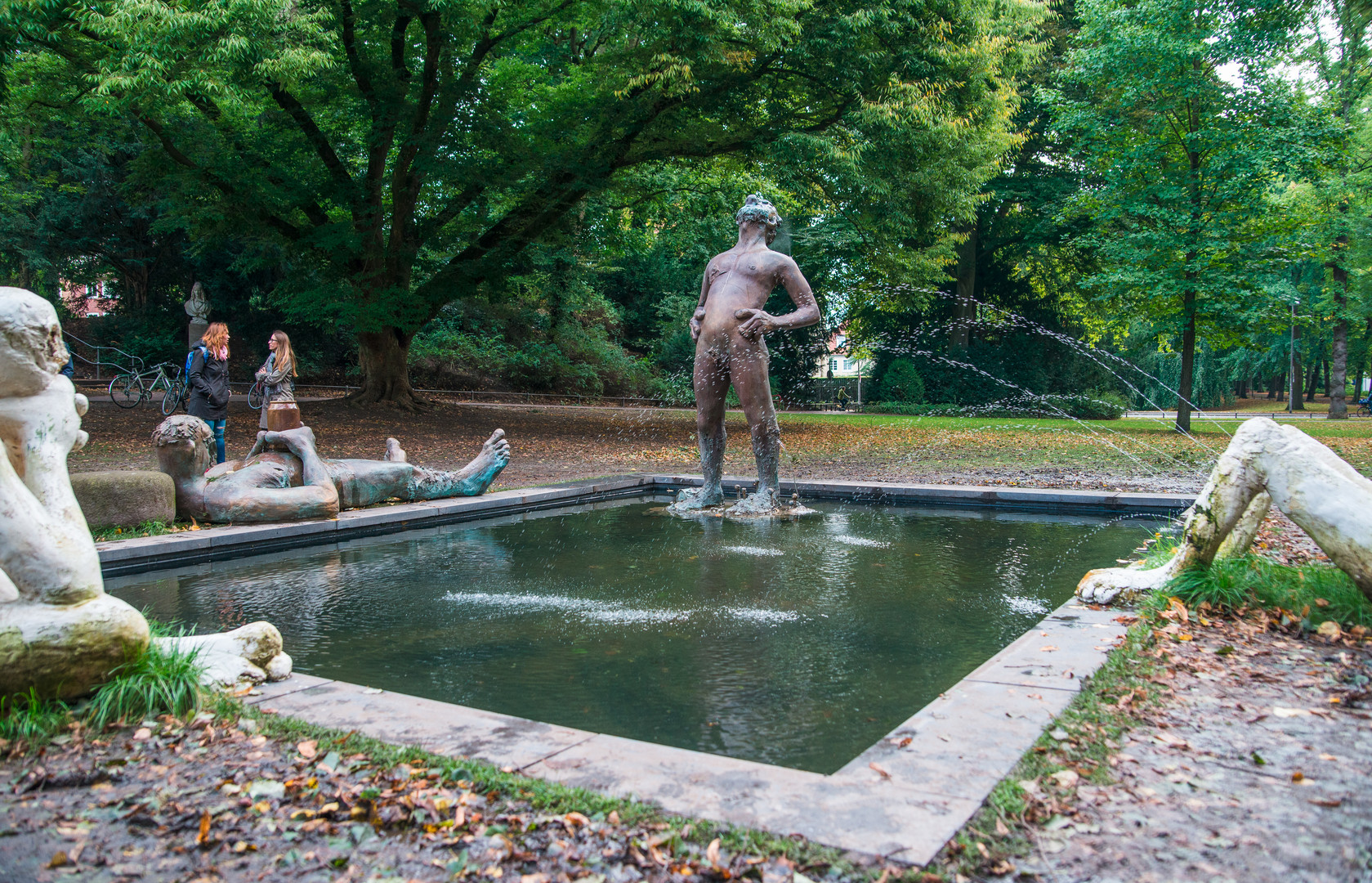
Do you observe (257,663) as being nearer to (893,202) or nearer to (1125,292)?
(893,202)

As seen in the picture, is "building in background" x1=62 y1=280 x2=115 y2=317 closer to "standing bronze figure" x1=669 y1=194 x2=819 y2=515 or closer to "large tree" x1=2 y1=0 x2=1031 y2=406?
"large tree" x1=2 y1=0 x2=1031 y2=406

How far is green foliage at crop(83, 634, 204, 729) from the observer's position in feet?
9.62

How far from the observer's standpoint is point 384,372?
1928 centimetres

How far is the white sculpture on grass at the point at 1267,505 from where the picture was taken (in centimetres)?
372

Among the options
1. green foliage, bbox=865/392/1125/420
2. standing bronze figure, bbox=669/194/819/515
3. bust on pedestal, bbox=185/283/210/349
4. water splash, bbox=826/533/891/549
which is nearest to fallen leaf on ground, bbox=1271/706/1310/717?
water splash, bbox=826/533/891/549

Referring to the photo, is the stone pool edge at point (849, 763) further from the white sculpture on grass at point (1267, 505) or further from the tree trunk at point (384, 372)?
the tree trunk at point (384, 372)

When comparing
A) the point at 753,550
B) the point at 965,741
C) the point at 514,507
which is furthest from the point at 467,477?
the point at 965,741

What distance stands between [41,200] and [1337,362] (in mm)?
40601

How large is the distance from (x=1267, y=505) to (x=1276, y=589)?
0.40m

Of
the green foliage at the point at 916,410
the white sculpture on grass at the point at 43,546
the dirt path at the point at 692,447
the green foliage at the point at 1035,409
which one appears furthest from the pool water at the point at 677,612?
the green foliage at the point at 1035,409

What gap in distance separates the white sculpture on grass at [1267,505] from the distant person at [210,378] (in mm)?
9341

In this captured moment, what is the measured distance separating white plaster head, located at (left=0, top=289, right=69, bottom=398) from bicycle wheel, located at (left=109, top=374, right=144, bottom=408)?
17.5 metres

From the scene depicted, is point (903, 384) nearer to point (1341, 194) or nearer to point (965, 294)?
point (965, 294)

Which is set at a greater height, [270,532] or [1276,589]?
[1276,589]
